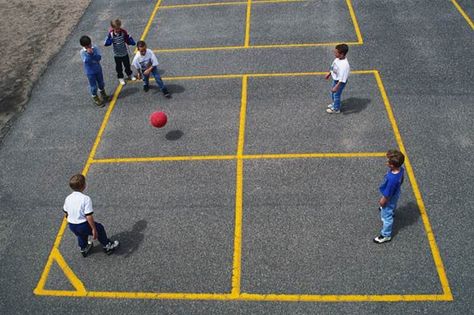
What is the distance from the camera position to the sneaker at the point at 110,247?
7.33 m

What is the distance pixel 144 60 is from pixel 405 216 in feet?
24.4

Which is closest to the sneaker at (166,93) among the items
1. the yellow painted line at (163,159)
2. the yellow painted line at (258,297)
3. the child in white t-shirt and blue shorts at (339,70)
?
the yellow painted line at (163,159)

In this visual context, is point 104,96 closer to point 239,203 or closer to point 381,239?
point 239,203

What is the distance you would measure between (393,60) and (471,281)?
7206 mm

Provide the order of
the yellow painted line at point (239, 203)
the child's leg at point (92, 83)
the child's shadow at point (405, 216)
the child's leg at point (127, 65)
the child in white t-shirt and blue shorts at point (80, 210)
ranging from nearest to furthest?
the child in white t-shirt and blue shorts at point (80, 210) → the yellow painted line at point (239, 203) → the child's shadow at point (405, 216) → the child's leg at point (92, 83) → the child's leg at point (127, 65)

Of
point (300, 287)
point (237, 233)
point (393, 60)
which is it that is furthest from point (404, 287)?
point (393, 60)

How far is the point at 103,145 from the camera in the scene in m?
9.76

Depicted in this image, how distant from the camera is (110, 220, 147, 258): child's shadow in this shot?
7473mm

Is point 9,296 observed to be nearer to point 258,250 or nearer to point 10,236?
point 10,236

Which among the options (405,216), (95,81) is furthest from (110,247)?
(405,216)

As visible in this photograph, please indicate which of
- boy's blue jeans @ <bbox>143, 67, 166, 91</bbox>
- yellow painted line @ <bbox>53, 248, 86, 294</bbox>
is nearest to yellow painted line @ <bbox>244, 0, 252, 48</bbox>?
boy's blue jeans @ <bbox>143, 67, 166, 91</bbox>

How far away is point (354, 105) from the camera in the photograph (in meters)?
10.2

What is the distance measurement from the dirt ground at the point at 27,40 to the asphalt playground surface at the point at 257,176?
0.52 meters

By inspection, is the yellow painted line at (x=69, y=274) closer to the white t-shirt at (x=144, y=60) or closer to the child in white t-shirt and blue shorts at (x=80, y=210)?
the child in white t-shirt and blue shorts at (x=80, y=210)
